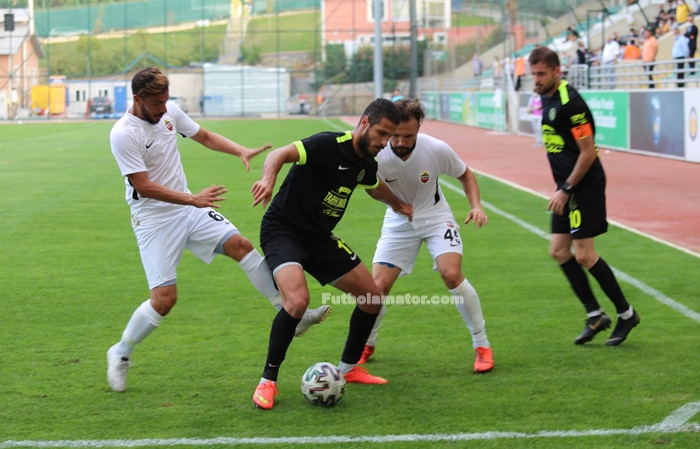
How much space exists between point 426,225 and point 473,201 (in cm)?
36

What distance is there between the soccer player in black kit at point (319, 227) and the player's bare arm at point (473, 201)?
0.82m

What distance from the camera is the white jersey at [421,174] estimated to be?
6492mm

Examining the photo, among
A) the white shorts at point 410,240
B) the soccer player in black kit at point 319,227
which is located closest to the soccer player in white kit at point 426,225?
the white shorts at point 410,240

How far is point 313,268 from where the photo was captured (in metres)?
5.97

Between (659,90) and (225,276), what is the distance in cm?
1531

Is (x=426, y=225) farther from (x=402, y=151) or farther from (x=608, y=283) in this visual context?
(x=608, y=283)

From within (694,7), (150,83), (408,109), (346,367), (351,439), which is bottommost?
(351,439)

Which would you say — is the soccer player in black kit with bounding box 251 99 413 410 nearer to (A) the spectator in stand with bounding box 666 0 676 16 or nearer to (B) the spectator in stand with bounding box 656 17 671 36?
(B) the spectator in stand with bounding box 656 17 671 36

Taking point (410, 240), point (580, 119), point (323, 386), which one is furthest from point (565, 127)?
point (323, 386)

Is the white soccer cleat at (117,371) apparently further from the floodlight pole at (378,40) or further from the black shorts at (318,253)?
the floodlight pole at (378,40)

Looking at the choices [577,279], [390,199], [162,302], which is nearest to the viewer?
[162,302]

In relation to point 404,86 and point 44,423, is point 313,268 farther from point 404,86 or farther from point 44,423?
point 404,86

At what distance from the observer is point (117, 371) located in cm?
590

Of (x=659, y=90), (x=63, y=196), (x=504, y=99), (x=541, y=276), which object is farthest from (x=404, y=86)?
(x=541, y=276)
